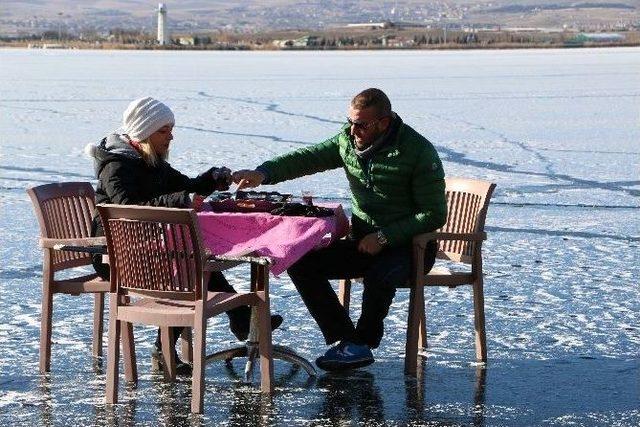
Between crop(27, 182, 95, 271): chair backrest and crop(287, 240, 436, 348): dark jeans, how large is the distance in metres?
0.99

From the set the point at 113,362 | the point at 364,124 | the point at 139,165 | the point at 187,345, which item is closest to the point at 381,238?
the point at 364,124

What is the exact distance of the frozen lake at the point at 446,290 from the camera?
5762 mm

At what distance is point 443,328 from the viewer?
23.5ft

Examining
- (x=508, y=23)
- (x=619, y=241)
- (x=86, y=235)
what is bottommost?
(x=508, y=23)

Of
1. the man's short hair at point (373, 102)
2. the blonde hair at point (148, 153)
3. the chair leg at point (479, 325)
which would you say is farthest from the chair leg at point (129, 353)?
the chair leg at point (479, 325)

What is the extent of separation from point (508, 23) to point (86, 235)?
179130mm

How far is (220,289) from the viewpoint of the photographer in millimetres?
6352

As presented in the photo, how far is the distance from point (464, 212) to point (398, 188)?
1.86 ft

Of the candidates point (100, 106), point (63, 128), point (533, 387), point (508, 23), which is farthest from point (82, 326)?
point (508, 23)

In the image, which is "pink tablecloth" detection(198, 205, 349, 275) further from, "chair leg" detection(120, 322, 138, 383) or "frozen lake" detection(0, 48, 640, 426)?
"frozen lake" detection(0, 48, 640, 426)

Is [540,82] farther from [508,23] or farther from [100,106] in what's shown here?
[508,23]

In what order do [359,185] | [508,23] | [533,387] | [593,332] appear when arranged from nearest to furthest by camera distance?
[533,387]
[359,185]
[593,332]
[508,23]

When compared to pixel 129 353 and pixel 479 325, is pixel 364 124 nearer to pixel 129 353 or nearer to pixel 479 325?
pixel 479 325

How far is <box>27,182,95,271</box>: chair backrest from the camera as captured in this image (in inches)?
251
